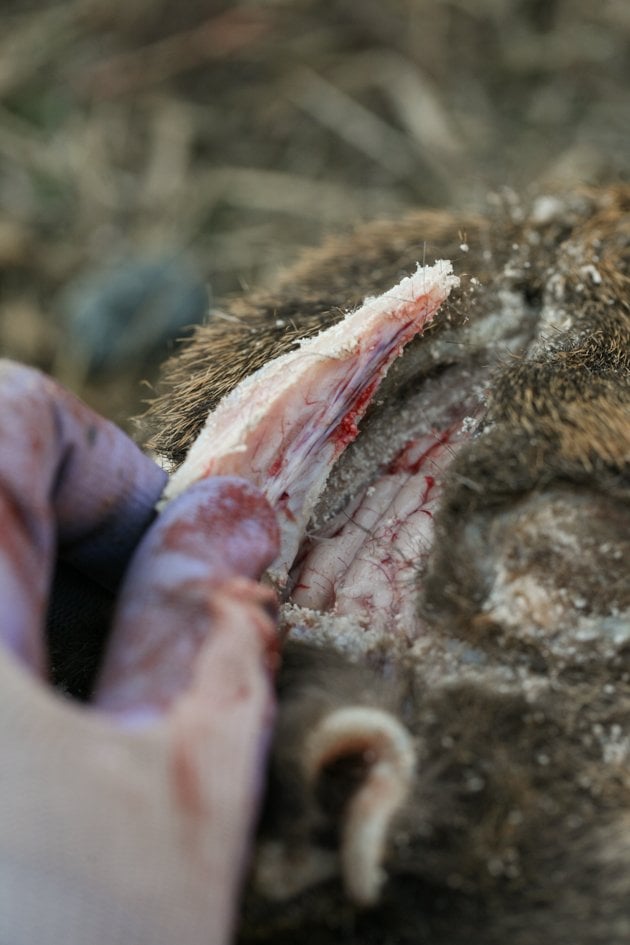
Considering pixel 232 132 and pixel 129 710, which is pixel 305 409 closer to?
pixel 129 710

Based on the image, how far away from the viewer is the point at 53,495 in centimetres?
134

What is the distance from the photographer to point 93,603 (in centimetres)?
157

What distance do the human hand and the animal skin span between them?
0.32ft

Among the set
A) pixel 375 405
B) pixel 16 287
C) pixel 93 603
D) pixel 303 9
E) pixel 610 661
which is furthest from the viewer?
pixel 303 9

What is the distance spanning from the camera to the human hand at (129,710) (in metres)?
1.01

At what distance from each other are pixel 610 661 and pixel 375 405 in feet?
1.85

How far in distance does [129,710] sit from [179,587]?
15 centimetres

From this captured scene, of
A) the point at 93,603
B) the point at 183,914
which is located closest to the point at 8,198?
the point at 93,603

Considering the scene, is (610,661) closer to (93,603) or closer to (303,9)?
(93,603)

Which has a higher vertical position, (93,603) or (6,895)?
(6,895)

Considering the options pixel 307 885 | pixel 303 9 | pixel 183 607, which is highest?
pixel 183 607

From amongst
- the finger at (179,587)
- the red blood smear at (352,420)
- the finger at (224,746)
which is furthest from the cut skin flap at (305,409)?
the finger at (224,746)

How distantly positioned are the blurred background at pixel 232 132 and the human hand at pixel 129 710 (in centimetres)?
246

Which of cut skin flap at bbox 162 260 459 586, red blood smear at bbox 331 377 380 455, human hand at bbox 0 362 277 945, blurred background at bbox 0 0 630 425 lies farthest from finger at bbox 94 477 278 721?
blurred background at bbox 0 0 630 425
